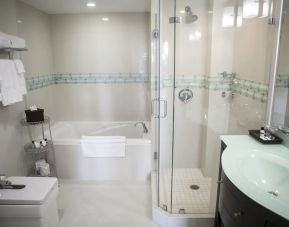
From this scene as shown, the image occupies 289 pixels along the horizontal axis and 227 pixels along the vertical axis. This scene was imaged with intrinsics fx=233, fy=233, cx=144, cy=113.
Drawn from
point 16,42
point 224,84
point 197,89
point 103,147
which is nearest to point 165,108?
point 197,89

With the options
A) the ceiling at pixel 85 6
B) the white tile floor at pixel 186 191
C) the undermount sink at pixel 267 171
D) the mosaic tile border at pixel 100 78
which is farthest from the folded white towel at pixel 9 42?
the undermount sink at pixel 267 171

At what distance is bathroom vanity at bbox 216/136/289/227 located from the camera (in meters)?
0.97

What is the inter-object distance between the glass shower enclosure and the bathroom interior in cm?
1

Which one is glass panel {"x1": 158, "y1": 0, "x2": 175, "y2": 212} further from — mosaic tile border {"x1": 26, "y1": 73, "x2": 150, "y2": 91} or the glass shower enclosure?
mosaic tile border {"x1": 26, "y1": 73, "x2": 150, "y2": 91}

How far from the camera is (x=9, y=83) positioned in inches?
91.1

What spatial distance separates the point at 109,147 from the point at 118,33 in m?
1.85

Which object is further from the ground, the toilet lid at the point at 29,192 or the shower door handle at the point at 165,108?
the shower door handle at the point at 165,108

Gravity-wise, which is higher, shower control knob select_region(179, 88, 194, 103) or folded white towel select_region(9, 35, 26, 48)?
folded white towel select_region(9, 35, 26, 48)

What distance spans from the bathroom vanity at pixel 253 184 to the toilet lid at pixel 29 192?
55.1 inches

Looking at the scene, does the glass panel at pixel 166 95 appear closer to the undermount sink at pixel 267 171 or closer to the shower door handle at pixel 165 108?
the shower door handle at pixel 165 108

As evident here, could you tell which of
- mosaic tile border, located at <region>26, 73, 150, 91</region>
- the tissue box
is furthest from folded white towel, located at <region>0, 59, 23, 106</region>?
mosaic tile border, located at <region>26, 73, 150, 91</region>

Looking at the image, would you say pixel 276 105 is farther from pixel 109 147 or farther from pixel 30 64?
pixel 30 64

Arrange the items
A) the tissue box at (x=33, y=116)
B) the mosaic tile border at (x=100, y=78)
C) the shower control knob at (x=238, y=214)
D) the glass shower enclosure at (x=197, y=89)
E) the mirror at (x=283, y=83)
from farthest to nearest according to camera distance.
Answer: the mosaic tile border at (x=100, y=78)
the tissue box at (x=33, y=116)
the glass shower enclosure at (x=197, y=89)
the mirror at (x=283, y=83)
the shower control knob at (x=238, y=214)

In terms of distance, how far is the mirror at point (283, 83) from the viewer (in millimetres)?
1646
